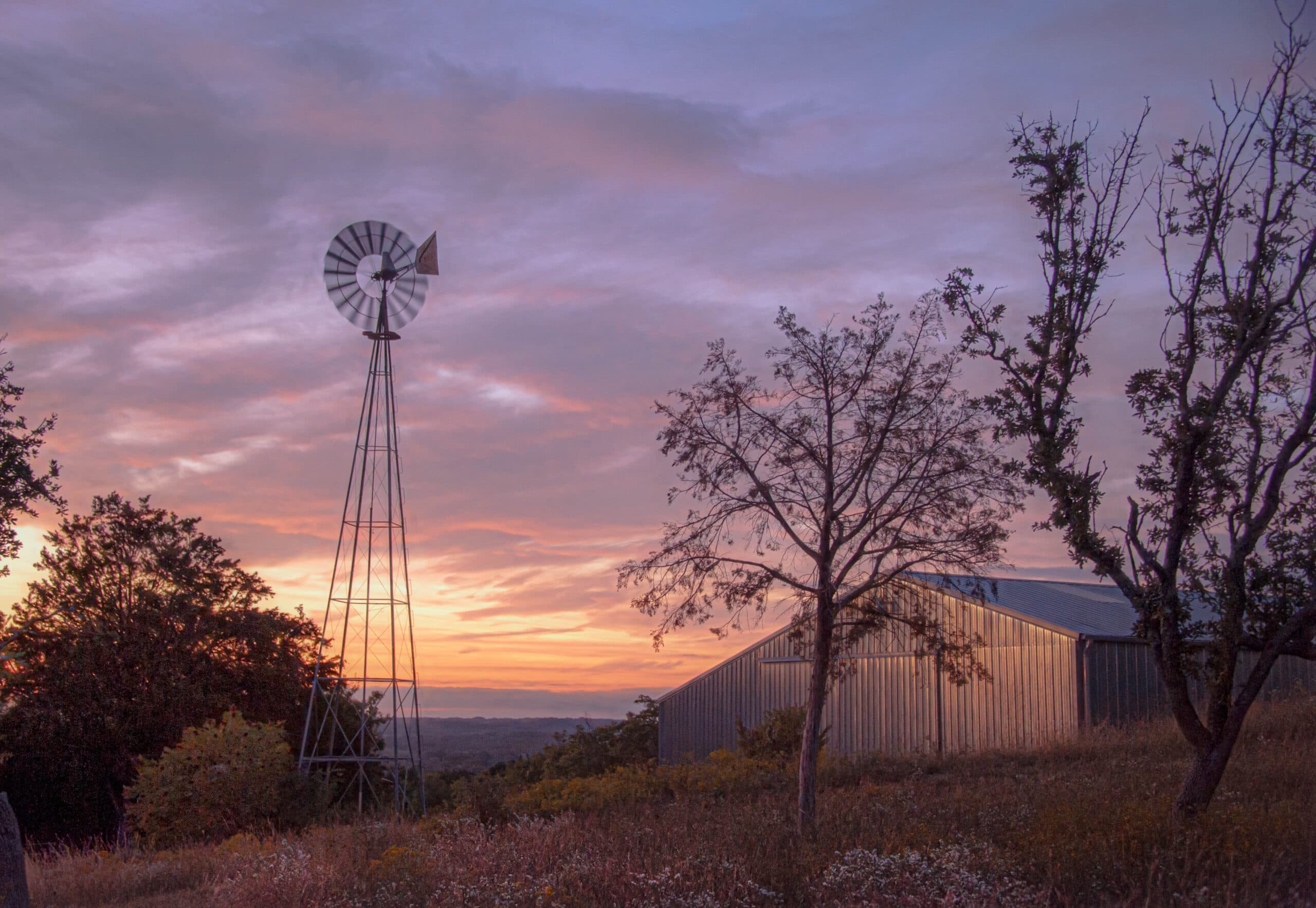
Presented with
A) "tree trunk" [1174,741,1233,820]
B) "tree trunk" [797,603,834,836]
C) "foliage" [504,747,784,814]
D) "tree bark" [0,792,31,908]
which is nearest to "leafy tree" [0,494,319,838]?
"foliage" [504,747,784,814]

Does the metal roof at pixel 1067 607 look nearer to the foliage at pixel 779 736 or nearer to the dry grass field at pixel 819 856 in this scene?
the foliage at pixel 779 736

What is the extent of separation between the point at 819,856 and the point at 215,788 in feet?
51.7

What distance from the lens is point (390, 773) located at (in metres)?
34.4

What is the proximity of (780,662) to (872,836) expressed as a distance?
2256cm

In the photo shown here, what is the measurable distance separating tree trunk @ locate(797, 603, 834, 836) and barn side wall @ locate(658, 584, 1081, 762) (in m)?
10.2

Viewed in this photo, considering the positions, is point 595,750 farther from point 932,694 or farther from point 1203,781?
point 1203,781

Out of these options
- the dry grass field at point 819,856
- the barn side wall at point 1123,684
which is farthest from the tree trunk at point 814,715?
the barn side wall at point 1123,684

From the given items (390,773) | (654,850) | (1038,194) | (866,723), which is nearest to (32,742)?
(390,773)

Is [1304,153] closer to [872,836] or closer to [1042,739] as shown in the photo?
[872,836]

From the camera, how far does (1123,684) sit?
2650 cm

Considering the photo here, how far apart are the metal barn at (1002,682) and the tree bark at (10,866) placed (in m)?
15.2

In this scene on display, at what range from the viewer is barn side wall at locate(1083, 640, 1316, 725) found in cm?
2594

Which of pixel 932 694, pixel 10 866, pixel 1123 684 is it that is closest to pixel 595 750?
pixel 932 694

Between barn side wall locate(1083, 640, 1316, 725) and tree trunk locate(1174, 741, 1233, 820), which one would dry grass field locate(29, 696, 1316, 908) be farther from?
barn side wall locate(1083, 640, 1316, 725)
